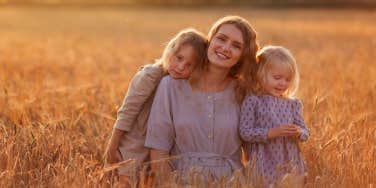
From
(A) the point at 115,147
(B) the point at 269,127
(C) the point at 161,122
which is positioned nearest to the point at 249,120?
(B) the point at 269,127

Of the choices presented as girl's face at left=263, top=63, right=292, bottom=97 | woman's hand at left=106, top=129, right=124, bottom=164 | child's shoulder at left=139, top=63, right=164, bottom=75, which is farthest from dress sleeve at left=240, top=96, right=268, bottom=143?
woman's hand at left=106, top=129, right=124, bottom=164

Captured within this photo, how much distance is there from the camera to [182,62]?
4.45 meters

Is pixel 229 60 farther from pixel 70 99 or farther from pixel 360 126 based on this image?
pixel 70 99

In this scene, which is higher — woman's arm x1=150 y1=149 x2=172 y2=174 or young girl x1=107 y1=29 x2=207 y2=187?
young girl x1=107 y1=29 x2=207 y2=187

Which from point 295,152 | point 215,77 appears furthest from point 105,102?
point 295,152

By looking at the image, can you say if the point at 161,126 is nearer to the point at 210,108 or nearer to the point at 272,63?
the point at 210,108

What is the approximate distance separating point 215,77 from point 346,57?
8886 millimetres

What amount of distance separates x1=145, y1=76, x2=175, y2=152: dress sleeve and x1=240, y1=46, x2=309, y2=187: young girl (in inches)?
16.1

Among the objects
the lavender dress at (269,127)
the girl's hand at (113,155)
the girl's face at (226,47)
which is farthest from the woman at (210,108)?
the girl's hand at (113,155)

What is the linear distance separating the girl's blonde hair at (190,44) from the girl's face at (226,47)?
0.27 ft

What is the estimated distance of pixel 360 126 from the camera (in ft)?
17.1

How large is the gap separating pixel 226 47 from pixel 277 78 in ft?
1.09

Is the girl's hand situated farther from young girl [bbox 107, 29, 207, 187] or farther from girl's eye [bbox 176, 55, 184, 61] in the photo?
girl's eye [bbox 176, 55, 184, 61]

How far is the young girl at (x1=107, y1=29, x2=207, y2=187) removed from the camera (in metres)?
4.46
